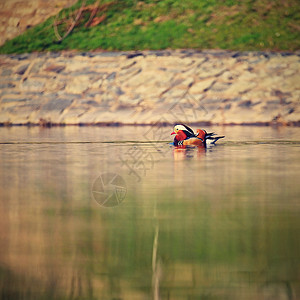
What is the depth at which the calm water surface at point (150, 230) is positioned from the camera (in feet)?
15.8

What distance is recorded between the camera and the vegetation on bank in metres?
31.5

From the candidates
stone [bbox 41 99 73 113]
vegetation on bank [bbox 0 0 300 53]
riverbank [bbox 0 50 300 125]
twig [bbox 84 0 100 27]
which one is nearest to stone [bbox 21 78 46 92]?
riverbank [bbox 0 50 300 125]

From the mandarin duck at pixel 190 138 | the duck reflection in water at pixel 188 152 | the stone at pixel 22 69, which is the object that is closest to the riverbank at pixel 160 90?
the stone at pixel 22 69

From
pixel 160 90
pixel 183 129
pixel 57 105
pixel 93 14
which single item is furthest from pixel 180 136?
pixel 93 14

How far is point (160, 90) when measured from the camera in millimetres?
29312

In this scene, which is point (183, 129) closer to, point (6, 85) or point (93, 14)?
point (6, 85)

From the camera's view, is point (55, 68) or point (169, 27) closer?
point (55, 68)

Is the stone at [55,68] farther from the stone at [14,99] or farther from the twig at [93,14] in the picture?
the twig at [93,14]

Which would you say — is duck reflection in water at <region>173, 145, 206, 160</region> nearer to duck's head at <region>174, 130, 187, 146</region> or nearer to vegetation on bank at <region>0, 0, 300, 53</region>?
duck's head at <region>174, 130, 187, 146</region>

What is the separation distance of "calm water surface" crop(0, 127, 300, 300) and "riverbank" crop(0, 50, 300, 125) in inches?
623

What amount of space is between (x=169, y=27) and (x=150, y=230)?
27086 millimetres

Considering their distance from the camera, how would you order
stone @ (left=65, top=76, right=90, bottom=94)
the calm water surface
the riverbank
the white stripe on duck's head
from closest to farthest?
the calm water surface → the white stripe on duck's head → the riverbank → stone @ (left=65, top=76, right=90, bottom=94)

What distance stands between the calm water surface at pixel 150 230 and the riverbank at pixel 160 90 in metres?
15.8

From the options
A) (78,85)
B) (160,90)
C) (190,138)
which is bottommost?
(190,138)
